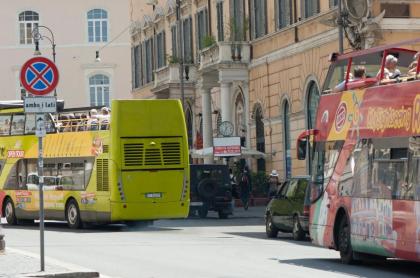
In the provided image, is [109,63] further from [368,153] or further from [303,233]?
[368,153]

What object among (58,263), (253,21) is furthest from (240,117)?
(58,263)

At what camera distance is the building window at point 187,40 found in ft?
213

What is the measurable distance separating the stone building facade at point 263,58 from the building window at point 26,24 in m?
24.5

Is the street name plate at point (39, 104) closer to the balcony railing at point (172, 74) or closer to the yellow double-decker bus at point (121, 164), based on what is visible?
the yellow double-decker bus at point (121, 164)

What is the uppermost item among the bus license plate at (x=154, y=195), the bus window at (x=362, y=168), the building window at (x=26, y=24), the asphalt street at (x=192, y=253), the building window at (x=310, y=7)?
the building window at (x=26, y=24)

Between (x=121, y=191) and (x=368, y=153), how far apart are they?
1436cm

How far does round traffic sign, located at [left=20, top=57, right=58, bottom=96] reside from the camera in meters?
20.6

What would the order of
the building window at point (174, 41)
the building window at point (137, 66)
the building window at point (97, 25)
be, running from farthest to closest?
1. the building window at point (97, 25)
2. the building window at point (137, 66)
3. the building window at point (174, 41)

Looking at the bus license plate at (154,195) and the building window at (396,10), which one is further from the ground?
the building window at (396,10)

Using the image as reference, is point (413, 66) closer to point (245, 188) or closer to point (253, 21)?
point (245, 188)

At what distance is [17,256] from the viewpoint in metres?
23.5

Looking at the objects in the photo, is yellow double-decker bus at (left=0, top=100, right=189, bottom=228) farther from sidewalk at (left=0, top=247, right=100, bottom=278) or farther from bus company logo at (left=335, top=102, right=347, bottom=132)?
bus company logo at (left=335, top=102, right=347, bottom=132)

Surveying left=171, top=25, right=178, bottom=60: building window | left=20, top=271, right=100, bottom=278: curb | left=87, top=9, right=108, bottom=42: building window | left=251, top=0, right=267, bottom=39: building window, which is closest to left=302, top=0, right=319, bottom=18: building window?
left=251, top=0, right=267, bottom=39: building window

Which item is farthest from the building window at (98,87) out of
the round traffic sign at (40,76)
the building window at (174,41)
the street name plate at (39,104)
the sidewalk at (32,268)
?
the street name plate at (39,104)
